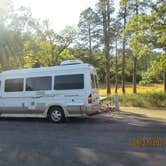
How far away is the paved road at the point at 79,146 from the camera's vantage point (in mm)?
5926

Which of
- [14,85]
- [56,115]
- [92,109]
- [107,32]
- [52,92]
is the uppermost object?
[107,32]

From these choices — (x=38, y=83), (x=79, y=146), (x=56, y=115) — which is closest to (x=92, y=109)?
(x=56, y=115)

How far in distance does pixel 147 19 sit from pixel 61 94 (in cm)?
1090

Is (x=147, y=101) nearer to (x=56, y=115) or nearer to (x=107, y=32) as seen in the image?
(x=56, y=115)

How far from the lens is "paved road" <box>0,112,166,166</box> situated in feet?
19.4

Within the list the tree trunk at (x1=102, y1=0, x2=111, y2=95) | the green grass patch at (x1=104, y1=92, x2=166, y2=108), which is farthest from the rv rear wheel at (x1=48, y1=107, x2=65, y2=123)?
the tree trunk at (x1=102, y1=0, x2=111, y2=95)

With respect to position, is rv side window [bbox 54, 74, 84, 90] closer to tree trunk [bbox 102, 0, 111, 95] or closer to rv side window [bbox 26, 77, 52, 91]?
rv side window [bbox 26, 77, 52, 91]

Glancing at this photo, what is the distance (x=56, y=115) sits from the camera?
464 inches

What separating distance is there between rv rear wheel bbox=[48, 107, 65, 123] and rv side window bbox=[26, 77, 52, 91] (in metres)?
1.03

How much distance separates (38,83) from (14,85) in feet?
4.62

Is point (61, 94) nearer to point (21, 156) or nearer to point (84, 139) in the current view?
point (84, 139)

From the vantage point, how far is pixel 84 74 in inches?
441

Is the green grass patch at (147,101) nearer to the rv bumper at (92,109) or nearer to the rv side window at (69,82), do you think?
the rv bumper at (92,109)

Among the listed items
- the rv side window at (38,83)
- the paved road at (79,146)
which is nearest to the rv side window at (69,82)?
the rv side window at (38,83)
